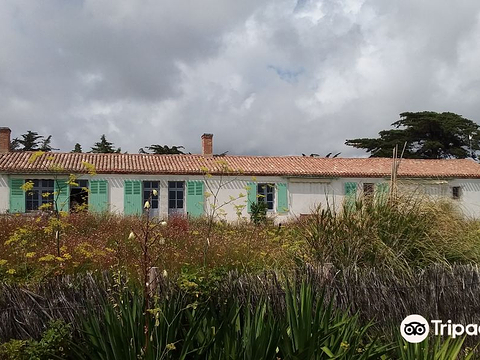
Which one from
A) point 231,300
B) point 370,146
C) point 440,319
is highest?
point 370,146

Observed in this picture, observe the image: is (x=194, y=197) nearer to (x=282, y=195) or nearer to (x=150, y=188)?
(x=150, y=188)

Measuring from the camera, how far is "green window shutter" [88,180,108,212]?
19.2 metres

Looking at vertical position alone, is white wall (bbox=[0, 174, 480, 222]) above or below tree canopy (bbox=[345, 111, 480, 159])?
below

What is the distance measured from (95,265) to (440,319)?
4.14m

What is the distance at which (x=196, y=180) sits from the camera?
20.1 metres

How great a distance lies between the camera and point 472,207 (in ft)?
72.9

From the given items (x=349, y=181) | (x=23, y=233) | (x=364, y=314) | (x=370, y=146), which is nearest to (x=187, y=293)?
(x=364, y=314)

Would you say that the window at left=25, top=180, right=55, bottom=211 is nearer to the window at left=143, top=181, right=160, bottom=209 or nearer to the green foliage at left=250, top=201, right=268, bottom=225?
the window at left=143, top=181, right=160, bottom=209

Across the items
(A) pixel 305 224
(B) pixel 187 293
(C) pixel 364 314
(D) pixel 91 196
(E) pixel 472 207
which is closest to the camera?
(B) pixel 187 293

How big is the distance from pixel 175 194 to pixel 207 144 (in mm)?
3768

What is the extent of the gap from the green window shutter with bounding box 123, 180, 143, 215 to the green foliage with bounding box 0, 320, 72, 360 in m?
16.2

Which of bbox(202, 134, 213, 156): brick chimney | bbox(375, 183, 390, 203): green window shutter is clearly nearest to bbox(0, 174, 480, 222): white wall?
bbox(202, 134, 213, 156): brick chimney

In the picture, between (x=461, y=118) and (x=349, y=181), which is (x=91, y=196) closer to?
(x=349, y=181)

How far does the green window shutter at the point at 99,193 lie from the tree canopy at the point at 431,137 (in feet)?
91.1
